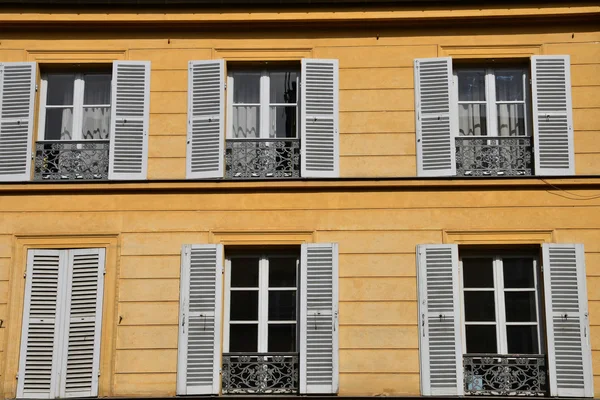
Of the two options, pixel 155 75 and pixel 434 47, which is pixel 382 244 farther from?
pixel 155 75

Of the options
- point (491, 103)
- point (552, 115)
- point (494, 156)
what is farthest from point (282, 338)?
point (552, 115)

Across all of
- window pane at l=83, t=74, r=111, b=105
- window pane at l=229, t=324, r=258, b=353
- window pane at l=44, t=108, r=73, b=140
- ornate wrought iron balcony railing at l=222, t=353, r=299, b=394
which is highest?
window pane at l=83, t=74, r=111, b=105

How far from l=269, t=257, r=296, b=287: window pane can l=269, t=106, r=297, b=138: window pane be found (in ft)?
6.03

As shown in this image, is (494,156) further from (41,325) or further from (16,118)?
(16,118)

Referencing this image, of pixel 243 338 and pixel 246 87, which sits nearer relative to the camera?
pixel 243 338

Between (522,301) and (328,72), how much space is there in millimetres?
4223

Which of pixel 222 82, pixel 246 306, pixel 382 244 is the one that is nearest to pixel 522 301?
pixel 382 244

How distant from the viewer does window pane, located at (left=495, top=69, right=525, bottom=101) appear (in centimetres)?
1761

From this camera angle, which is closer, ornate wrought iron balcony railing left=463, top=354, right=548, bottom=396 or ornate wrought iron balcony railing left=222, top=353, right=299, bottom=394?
ornate wrought iron balcony railing left=463, top=354, right=548, bottom=396

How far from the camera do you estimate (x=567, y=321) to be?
16125mm

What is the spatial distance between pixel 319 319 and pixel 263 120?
3105 mm

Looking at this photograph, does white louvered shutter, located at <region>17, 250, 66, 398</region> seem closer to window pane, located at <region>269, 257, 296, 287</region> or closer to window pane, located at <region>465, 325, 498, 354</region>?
window pane, located at <region>269, 257, 296, 287</region>

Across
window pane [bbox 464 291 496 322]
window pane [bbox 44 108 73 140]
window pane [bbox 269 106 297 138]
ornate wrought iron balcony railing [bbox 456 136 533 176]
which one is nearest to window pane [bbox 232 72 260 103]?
window pane [bbox 269 106 297 138]

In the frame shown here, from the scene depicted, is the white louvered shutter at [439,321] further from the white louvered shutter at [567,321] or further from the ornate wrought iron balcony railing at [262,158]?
the ornate wrought iron balcony railing at [262,158]
